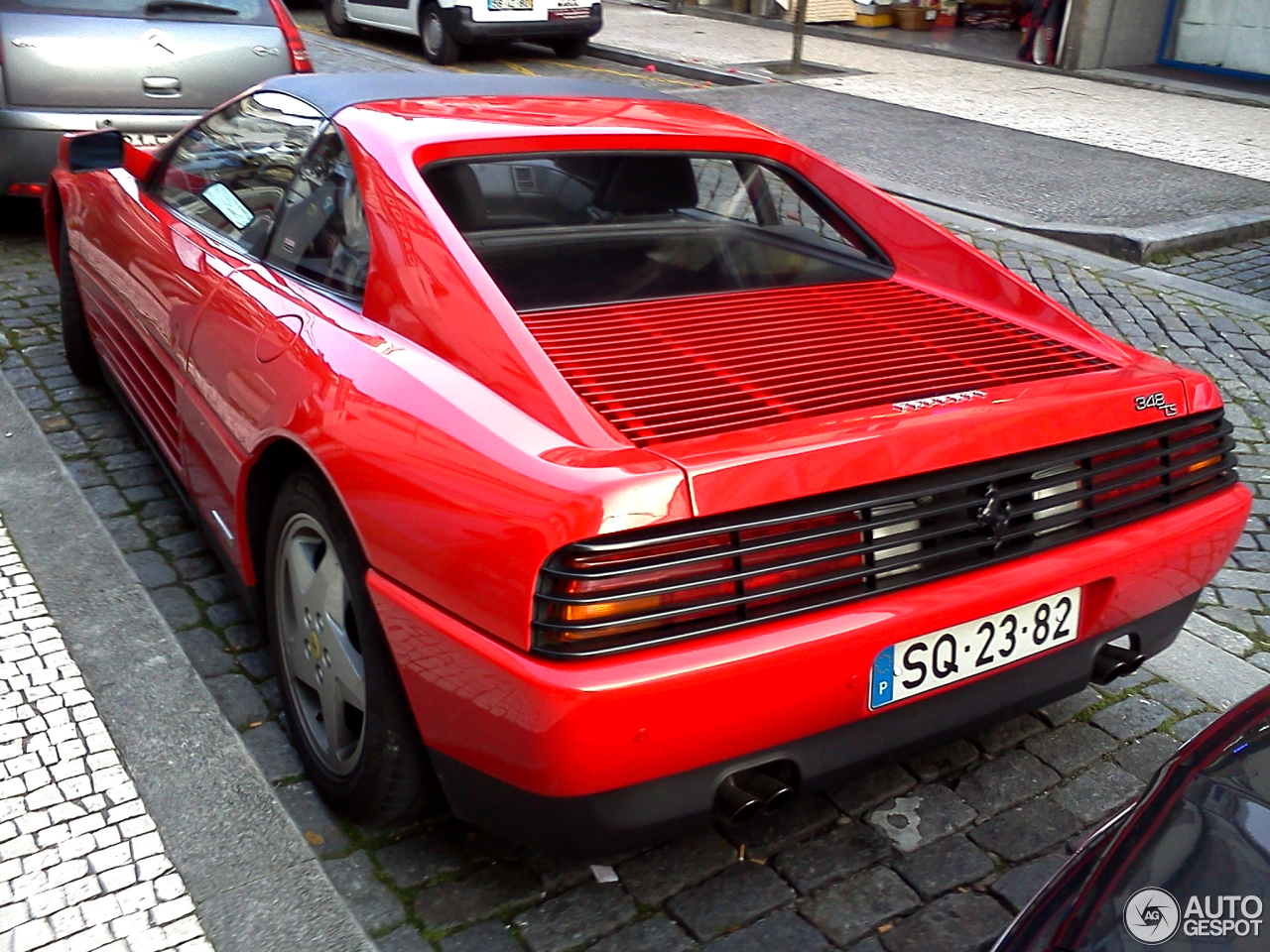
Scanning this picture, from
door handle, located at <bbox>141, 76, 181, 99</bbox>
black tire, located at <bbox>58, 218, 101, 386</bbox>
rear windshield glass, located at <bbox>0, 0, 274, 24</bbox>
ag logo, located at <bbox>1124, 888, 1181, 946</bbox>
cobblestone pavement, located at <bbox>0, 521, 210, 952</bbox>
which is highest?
rear windshield glass, located at <bbox>0, 0, 274, 24</bbox>

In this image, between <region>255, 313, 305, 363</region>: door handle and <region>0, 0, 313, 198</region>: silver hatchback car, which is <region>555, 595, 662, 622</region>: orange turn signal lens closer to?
<region>255, 313, 305, 363</region>: door handle

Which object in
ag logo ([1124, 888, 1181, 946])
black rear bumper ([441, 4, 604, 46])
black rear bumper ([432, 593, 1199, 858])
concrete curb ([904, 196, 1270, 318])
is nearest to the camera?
ag logo ([1124, 888, 1181, 946])

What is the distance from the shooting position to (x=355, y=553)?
8.00 feet

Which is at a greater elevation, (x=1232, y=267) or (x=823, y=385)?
(x=823, y=385)

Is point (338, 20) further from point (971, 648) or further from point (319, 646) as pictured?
point (971, 648)

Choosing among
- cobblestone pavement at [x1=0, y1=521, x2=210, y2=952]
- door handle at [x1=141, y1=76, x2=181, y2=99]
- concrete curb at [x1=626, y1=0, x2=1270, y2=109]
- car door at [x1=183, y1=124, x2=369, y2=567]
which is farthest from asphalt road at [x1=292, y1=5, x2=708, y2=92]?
cobblestone pavement at [x1=0, y1=521, x2=210, y2=952]

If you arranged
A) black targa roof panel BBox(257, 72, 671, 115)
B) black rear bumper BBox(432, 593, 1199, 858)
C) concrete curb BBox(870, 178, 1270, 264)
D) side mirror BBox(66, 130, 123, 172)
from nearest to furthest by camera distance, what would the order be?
black rear bumper BBox(432, 593, 1199, 858)
black targa roof panel BBox(257, 72, 671, 115)
side mirror BBox(66, 130, 123, 172)
concrete curb BBox(870, 178, 1270, 264)

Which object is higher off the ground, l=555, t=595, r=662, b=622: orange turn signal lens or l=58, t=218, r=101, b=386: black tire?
l=555, t=595, r=662, b=622: orange turn signal lens

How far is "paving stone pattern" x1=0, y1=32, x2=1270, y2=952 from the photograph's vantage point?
247 cm

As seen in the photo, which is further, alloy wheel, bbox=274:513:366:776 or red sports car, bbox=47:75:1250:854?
alloy wheel, bbox=274:513:366:776

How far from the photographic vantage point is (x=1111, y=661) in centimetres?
269

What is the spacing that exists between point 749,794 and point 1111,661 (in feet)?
2.99

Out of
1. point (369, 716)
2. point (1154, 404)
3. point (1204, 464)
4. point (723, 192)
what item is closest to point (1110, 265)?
point (723, 192)

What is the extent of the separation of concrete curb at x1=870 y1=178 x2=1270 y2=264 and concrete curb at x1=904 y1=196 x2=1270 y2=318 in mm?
42
